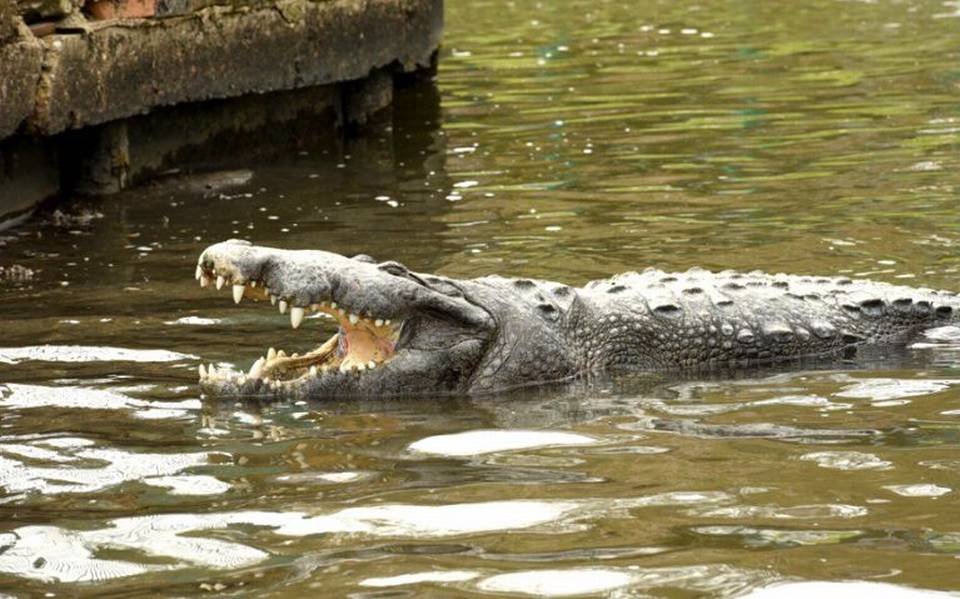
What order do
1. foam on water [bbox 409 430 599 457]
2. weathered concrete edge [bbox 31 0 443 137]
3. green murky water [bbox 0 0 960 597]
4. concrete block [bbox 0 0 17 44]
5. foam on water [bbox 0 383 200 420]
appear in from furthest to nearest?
1. weathered concrete edge [bbox 31 0 443 137]
2. concrete block [bbox 0 0 17 44]
3. foam on water [bbox 0 383 200 420]
4. foam on water [bbox 409 430 599 457]
5. green murky water [bbox 0 0 960 597]

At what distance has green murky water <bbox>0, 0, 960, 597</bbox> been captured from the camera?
4.54 m

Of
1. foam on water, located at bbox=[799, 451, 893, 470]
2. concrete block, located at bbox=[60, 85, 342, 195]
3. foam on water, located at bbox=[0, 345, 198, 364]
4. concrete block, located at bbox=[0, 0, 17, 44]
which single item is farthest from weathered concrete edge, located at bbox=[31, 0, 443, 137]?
foam on water, located at bbox=[799, 451, 893, 470]

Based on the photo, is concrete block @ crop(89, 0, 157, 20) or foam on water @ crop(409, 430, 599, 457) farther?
concrete block @ crop(89, 0, 157, 20)

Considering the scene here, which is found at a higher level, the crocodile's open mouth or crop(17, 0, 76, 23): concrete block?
crop(17, 0, 76, 23): concrete block

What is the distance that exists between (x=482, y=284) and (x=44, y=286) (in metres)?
2.77

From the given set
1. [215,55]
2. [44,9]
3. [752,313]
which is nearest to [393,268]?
[752,313]

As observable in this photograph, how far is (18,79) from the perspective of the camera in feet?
32.0

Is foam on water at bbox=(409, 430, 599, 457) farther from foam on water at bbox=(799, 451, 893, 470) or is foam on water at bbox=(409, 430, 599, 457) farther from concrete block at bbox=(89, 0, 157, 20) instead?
concrete block at bbox=(89, 0, 157, 20)

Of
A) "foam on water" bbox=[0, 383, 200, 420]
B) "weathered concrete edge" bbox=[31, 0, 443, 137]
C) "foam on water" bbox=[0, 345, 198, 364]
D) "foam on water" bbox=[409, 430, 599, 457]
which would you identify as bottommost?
"foam on water" bbox=[0, 345, 198, 364]

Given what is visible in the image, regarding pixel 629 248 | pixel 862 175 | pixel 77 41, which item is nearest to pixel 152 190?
pixel 77 41

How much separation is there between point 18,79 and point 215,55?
2.02 meters

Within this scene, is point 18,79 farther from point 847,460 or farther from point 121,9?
point 847,460

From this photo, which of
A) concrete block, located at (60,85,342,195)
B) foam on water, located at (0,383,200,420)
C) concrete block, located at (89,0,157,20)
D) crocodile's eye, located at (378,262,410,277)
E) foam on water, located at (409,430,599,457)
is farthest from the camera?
concrete block, located at (60,85,342,195)

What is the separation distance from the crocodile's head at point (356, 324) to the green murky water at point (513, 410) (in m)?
0.17
